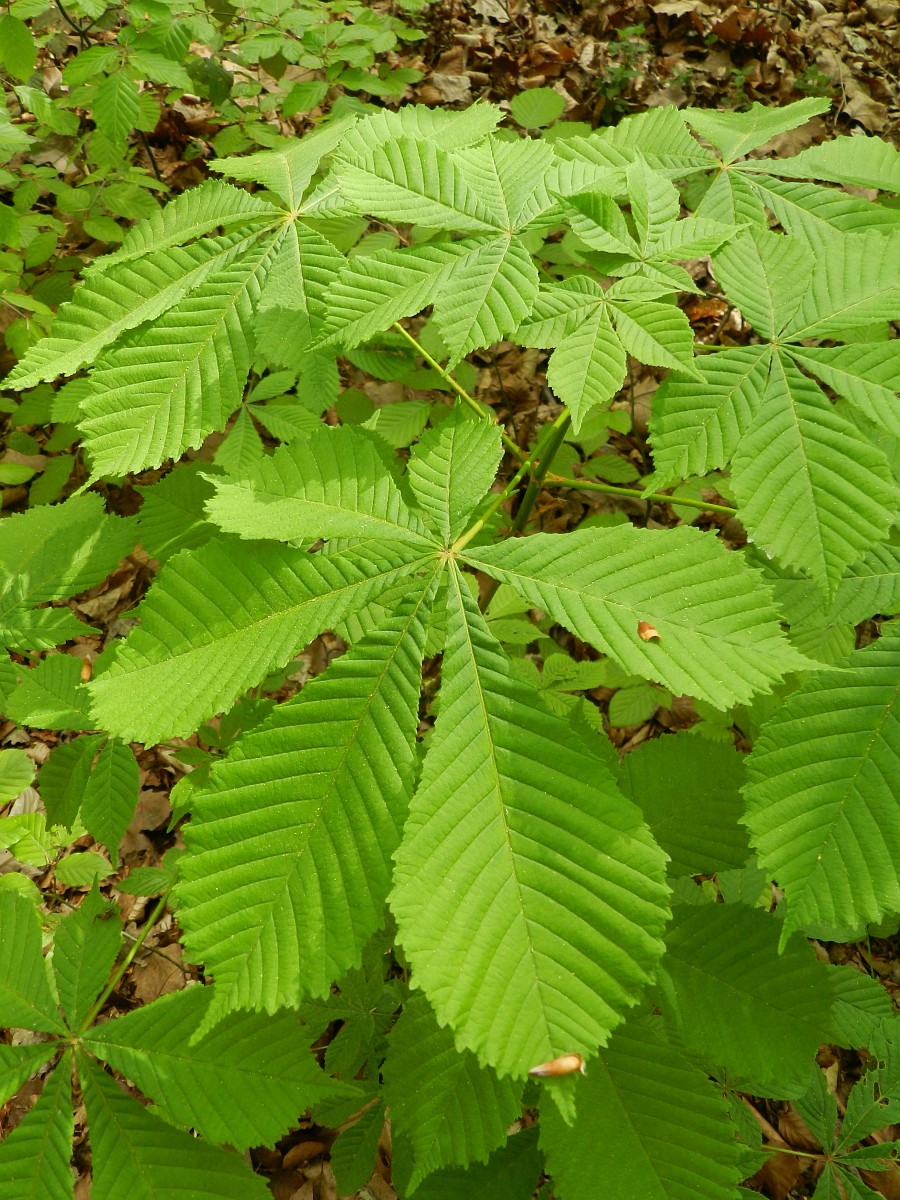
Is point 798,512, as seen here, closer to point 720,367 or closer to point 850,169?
point 720,367

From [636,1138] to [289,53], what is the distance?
11.1ft

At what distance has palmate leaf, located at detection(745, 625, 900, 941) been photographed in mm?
840

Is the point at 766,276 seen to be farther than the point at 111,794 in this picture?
No

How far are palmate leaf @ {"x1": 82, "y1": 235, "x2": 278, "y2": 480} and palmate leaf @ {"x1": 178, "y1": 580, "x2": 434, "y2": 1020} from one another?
536mm

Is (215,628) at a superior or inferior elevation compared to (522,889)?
superior

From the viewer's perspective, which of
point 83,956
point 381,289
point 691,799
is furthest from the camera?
point 83,956

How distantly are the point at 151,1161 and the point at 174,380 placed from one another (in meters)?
1.22

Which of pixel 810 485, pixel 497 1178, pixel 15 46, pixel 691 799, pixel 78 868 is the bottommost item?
pixel 78 868

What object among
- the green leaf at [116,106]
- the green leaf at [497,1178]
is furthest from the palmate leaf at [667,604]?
the green leaf at [116,106]

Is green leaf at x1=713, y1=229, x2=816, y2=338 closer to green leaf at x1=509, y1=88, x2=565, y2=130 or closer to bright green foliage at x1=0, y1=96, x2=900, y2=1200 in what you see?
bright green foliage at x1=0, y1=96, x2=900, y2=1200

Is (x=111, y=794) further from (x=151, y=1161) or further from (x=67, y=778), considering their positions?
(x=151, y=1161)

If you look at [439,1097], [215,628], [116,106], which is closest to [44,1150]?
[439,1097]

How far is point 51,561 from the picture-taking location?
5.15 feet

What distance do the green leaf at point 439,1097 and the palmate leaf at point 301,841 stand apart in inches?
13.1
